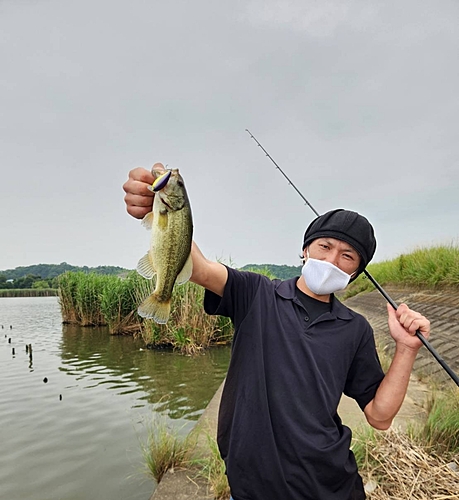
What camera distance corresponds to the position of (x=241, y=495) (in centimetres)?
195

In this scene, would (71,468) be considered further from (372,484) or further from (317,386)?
(317,386)

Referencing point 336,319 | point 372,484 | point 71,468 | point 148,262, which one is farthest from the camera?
point 71,468

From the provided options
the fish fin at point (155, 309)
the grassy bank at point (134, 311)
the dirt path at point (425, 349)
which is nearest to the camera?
the fish fin at point (155, 309)

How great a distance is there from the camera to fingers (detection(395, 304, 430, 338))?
226 cm

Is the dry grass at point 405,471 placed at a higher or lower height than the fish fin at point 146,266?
lower

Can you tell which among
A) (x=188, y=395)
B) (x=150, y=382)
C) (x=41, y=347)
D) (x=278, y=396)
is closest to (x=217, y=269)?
(x=278, y=396)

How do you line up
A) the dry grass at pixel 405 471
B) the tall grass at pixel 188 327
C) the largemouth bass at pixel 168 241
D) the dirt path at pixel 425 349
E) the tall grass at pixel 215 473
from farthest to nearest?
the tall grass at pixel 188 327 < the dirt path at pixel 425 349 < the tall grass at pixel 215 473 < the dry grass at pixel 405 471 < the largemouth bass at pixel 168 241

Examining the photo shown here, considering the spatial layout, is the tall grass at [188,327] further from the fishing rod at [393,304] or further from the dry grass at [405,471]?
the dry grass at [405,471]

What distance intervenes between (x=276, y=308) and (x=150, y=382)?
8.59 metres

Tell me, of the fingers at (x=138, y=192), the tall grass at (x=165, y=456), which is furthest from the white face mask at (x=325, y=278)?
the tall grass at (x=165, y=456)

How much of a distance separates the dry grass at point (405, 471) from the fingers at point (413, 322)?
1.51 metres

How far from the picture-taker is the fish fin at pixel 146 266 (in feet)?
6.86

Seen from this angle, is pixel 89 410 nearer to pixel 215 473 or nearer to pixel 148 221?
pixel 215 473

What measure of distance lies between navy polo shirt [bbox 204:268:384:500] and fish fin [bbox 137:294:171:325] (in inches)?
11.6
